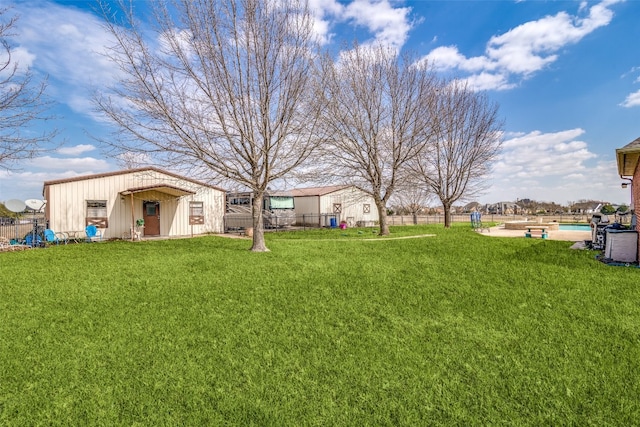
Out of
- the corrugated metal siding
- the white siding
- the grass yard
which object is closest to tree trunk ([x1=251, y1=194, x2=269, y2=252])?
the grass yard

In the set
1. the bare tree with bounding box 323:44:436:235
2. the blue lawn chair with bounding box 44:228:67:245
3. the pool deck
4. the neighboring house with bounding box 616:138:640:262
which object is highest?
the bare tree with bounding box 323:44:436:235

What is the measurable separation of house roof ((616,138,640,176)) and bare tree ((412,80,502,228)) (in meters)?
11.3

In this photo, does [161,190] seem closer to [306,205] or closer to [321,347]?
[306,205]

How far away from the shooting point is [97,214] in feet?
52.0

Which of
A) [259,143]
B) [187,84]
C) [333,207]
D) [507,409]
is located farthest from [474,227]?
[507,409]

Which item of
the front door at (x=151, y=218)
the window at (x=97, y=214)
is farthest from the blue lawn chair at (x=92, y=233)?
the front door at (x=151, y=218)

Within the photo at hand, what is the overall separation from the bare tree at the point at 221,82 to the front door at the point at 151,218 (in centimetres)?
825

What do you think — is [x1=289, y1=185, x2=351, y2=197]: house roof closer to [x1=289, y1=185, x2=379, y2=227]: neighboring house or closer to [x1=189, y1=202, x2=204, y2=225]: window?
[x1=289, y1=185, x2=379, y2=227]: neighboring house

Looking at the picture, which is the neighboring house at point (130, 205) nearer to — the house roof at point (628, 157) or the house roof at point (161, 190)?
the house roof at point (161, 190)

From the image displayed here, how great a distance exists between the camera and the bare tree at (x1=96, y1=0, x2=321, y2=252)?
31.9ft

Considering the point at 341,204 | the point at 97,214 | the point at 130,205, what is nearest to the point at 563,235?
the point at 341,204

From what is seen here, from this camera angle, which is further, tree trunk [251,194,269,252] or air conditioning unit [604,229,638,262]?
tree trunk [251,194,269,252]

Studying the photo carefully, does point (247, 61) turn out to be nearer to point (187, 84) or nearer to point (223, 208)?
point (187, 84)

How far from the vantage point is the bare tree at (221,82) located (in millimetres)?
9727
